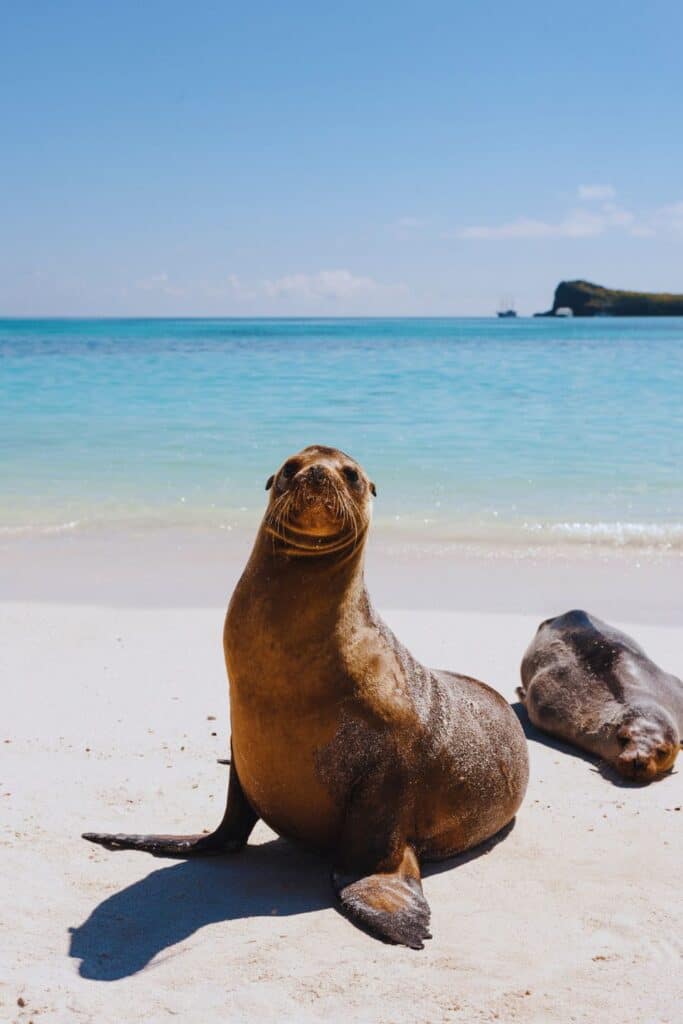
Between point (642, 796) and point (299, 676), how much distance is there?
2150 millimetres

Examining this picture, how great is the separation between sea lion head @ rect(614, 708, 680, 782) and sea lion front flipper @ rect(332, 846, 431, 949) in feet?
6.09

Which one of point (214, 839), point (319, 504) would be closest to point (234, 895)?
point (214, 839)

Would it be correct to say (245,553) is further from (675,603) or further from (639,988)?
(639,988)

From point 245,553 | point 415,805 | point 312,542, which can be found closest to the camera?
point 312,542

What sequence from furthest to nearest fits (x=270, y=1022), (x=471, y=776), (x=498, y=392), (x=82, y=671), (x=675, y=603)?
(x=498, y=392), (x=675, y=603), (x=82, y=671), (x=471, y=776), (x=270, y=1022)

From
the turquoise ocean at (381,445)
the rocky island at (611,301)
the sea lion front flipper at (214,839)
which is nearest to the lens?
the sea lion front flipper at (214,839)

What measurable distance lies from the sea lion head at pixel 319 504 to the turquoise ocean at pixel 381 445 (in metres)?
6.95

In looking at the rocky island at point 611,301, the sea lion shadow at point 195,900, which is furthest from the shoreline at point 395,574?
the rocky island at point 611,301

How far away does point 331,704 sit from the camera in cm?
362

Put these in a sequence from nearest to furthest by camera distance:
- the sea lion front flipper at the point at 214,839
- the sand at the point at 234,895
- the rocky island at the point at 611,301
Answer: the sand at the point at 234,895 < the sea lion front flipper at the point at 214,839 < the rocky island at the point at 611,301

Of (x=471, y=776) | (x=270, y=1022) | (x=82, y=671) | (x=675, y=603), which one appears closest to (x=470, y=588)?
(x=675, y=603)

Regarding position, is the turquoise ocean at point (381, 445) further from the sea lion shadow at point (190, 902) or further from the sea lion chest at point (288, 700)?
the sea lion chest at point (288, 700)

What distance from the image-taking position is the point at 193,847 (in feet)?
13.1

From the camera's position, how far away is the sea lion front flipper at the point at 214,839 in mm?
3982
